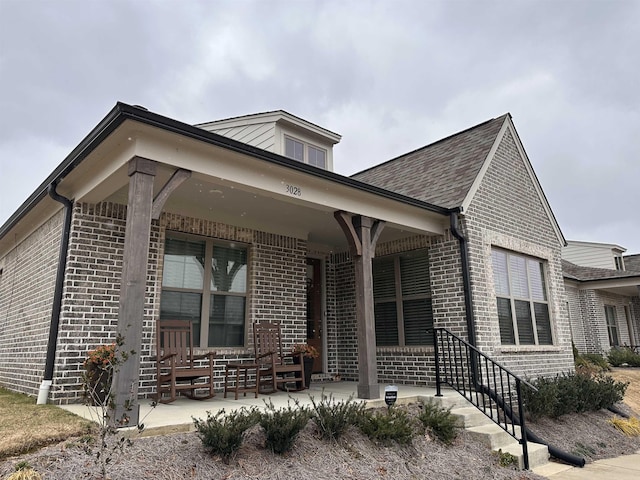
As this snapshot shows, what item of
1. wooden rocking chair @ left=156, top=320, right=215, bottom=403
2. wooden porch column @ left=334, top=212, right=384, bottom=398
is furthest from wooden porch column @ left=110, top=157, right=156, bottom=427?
wooden porch column @ left=334, top=212, right=384, bottom=398

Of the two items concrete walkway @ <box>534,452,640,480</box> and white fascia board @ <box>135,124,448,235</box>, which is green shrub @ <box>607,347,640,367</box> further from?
white fascia board @ <box>135,124,448,235</box>

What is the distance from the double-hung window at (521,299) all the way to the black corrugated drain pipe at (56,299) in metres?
6.05

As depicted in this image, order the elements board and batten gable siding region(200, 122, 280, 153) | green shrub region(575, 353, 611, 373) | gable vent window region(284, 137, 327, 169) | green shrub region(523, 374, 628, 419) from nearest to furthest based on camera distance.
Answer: green shrub region(523, 374, 628, 419) < board and batten gable siding region(200, 122, 280, 153) < gable vent window region(284, 137, 327, 169) < green shrub region(575, 353, 611, 373)

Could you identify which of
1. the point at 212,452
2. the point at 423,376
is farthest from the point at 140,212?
the point at 423,376

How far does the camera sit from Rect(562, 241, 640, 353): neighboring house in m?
14.0

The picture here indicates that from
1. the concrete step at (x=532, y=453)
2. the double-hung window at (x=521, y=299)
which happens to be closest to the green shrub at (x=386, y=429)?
the concrete step at (x=532, y=453)

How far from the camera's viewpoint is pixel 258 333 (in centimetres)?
627

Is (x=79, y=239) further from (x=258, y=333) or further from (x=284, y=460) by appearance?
(x=284, y=460)

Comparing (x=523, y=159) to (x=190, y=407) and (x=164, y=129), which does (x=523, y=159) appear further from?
(x=190, y=407)

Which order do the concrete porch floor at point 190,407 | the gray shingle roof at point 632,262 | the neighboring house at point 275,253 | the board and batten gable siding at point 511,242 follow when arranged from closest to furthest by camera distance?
the concrete porch floor at point 190,407
the neighboring house at point 275,253
the board and batten gable siding at point 511,242
the gray shingle roof at point 632,262

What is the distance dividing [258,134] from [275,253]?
8.35ft

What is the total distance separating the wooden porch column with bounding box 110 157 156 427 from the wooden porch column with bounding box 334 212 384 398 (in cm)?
243

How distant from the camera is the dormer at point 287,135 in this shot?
8.20m

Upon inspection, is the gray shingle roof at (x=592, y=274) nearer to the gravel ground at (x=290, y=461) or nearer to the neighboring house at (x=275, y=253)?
the neighboring house at (x=275, y=253)
